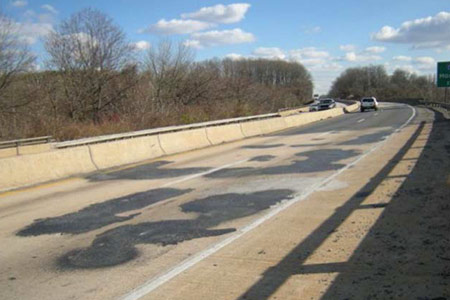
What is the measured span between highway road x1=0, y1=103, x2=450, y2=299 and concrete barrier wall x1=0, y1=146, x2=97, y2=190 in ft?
1.59

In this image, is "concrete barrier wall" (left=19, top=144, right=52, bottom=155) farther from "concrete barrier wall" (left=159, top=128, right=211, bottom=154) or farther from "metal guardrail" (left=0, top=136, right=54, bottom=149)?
"concrete barrier wall" (left=159, top=128, right=211, bottom=154)

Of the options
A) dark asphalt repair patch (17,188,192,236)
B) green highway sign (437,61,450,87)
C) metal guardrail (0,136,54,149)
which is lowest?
metal guardrail (0,136,54,149)

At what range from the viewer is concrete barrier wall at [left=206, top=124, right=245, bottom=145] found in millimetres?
21422

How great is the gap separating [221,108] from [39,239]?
4119 cm

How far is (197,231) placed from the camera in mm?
6707

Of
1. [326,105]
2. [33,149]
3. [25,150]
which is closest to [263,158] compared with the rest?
[33,149]

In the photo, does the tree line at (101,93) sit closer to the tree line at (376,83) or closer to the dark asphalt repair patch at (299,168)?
the dark asphalt repair patch at (299,168)

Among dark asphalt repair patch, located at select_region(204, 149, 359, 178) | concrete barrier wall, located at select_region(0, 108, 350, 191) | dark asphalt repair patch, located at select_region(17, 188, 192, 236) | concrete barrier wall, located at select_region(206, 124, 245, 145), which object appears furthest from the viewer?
concrete barrier wall, located at select_region(206, 124, 245, 145)

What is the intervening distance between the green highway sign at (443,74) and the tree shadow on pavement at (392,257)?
120 ft

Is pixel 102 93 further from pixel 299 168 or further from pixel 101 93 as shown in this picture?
pixel 299 168

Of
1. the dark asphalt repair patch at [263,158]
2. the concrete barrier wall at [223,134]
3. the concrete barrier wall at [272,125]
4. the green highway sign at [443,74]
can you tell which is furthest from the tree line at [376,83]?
the dark asphalt repair patch at [263,158]

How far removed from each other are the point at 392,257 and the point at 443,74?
4096cm

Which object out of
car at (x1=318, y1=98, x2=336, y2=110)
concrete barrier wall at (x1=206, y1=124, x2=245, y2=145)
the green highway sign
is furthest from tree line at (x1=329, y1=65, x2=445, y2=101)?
concrete barrier wall at (x1=206, y1=124, x2=245, y2=145)

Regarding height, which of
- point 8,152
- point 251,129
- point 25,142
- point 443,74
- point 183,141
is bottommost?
point 8,152
